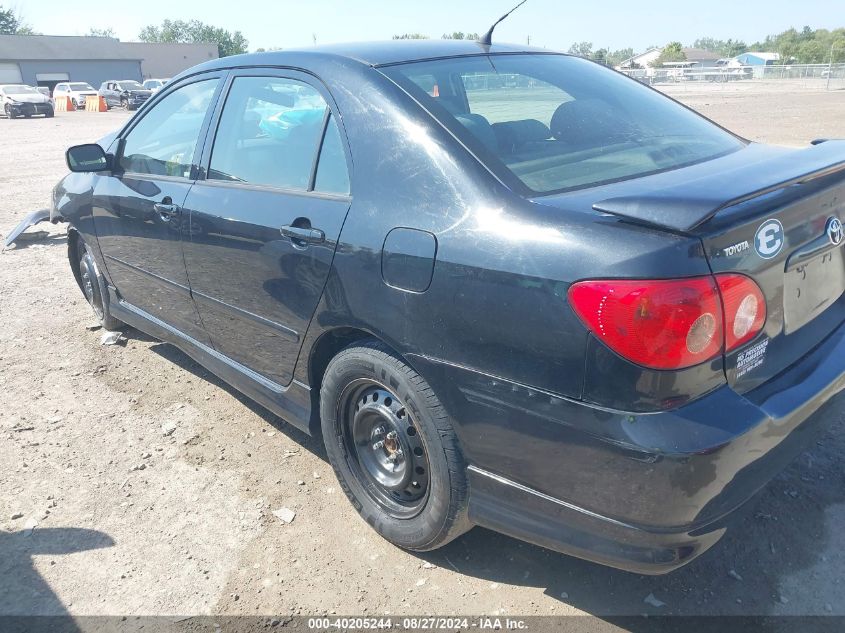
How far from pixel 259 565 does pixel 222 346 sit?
120cm

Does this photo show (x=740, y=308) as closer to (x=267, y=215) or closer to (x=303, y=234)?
(x=303, y=234)

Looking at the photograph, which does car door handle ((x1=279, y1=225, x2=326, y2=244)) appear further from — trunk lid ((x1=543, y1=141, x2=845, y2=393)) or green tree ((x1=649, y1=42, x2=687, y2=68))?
green tree ((x1=649, y1=42, x2=687, y2=68))

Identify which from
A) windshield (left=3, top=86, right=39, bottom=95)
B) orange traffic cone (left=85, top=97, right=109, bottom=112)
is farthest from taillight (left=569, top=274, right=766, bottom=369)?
orange traffic cone (left=85, top=97, right=109, bottom=112)

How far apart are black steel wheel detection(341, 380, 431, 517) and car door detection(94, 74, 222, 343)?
125cm

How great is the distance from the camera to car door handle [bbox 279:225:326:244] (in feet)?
8.79

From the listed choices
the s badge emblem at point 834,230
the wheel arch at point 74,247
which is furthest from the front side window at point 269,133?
the wheel arch at point 74,247

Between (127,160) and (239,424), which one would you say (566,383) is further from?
(127,160)

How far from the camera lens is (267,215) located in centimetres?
293

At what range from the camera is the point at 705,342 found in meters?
A: 1.91

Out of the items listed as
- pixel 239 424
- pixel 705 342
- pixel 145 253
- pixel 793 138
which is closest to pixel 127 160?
pixel 145 253

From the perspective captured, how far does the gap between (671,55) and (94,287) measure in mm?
104144

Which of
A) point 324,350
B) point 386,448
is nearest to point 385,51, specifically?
point 324,350

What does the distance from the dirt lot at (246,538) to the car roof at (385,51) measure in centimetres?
184

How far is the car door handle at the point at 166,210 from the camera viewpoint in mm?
3502
